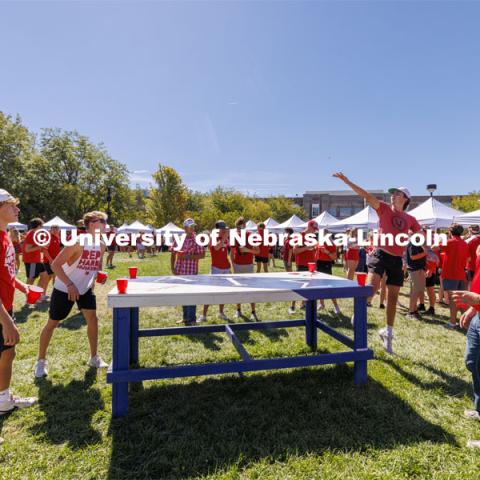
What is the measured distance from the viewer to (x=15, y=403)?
3.08 meters

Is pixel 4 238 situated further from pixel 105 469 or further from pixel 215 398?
pixel 215 398

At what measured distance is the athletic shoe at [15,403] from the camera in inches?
115

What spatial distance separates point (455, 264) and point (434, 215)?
6.55 meters

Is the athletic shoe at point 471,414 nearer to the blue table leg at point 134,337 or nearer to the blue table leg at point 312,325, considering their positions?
the blue table leg at point 312,325

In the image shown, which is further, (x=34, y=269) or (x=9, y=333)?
(x=34, y=269)

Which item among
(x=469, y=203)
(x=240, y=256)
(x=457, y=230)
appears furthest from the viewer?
(x=469, y=203)

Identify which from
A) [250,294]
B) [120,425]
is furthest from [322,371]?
[120,425]

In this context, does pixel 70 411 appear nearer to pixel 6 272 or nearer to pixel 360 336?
pixel 6 272

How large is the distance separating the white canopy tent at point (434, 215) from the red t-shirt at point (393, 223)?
830cm

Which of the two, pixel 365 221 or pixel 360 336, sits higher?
pixel 365 221

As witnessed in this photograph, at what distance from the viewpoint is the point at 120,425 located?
2.79m

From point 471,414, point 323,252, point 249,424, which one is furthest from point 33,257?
point 471,414

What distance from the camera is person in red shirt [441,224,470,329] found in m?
6.15

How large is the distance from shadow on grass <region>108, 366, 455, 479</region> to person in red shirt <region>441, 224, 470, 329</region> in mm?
4055
